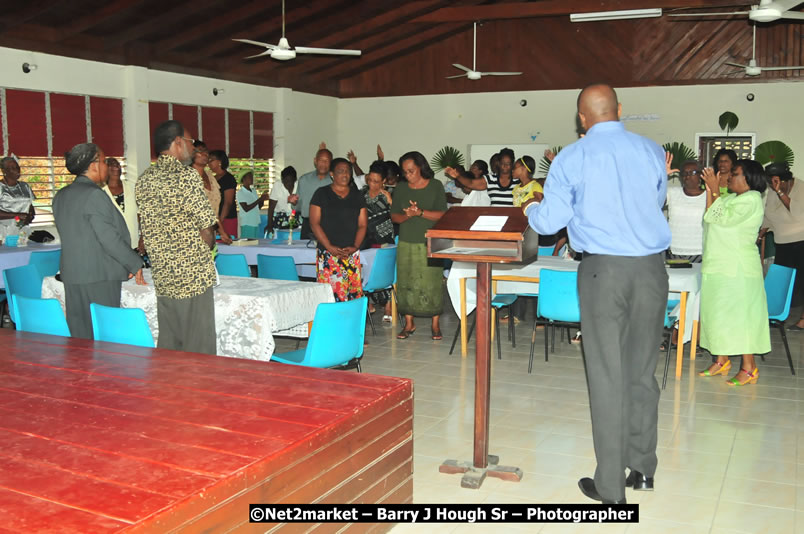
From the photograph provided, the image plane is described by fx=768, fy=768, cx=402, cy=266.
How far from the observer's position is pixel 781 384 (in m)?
5.45

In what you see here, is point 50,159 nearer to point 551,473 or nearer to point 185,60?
point 185,60

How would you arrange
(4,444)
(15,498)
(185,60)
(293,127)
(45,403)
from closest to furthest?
(15,498), (4,444), (45,403), (185,60), (293,127)


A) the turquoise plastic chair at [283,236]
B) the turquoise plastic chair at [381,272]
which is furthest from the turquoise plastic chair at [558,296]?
the turquoise plastic chair at [283,236]

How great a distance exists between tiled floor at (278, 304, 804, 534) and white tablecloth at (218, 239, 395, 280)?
88cm

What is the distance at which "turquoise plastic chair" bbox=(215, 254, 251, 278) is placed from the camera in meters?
6.08

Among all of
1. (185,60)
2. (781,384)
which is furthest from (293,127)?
(781,384)

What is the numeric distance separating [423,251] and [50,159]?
19.9 feet

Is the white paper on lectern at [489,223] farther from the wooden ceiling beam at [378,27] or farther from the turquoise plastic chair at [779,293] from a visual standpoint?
the wooden ceiling beam at [378,27]

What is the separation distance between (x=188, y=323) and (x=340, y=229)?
6.76 feet

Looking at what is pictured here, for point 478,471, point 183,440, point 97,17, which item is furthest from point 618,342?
point 97,17

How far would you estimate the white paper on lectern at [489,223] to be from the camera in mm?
3535

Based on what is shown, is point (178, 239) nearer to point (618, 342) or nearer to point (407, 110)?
point (618, 342)

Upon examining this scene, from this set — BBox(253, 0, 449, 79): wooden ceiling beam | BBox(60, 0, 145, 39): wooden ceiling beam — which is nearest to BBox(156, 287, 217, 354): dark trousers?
BBox(60, 0, 145, 39): wooden ceiling beam

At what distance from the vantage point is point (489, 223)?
11.8 ft
